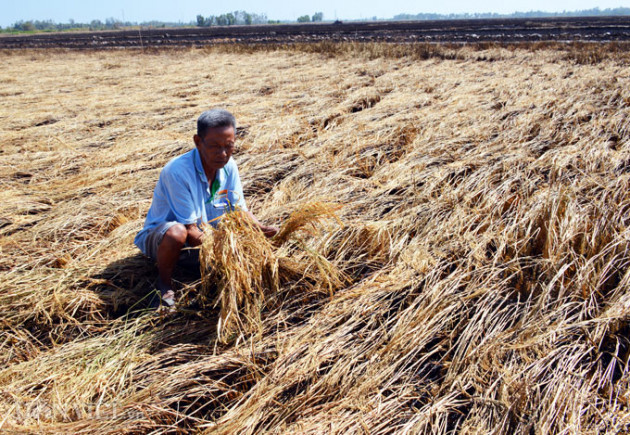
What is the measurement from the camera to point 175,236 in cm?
191

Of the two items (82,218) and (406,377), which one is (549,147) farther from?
(82,218)

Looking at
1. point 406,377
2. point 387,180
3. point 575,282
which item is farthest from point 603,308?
point 387,180

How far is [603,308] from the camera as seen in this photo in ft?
5.40

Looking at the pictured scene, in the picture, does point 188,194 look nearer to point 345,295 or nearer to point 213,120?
point 213,120

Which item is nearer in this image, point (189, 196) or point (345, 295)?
point (345, 295)

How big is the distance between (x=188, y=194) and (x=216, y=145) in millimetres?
273

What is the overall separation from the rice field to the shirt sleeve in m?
0.30

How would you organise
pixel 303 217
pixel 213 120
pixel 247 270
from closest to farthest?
pixel 247 270
pixel 213 120
pixel 303 217

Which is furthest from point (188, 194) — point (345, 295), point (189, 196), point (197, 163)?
point (345, 295)

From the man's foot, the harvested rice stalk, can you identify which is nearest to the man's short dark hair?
the harvested rice stalk

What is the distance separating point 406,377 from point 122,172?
10.1 feet

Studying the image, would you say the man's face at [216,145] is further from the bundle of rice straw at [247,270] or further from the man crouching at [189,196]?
the bundle of rice straw at [247,270]

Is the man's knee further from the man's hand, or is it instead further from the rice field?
the rice field

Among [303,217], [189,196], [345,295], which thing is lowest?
Result: [345,295]
